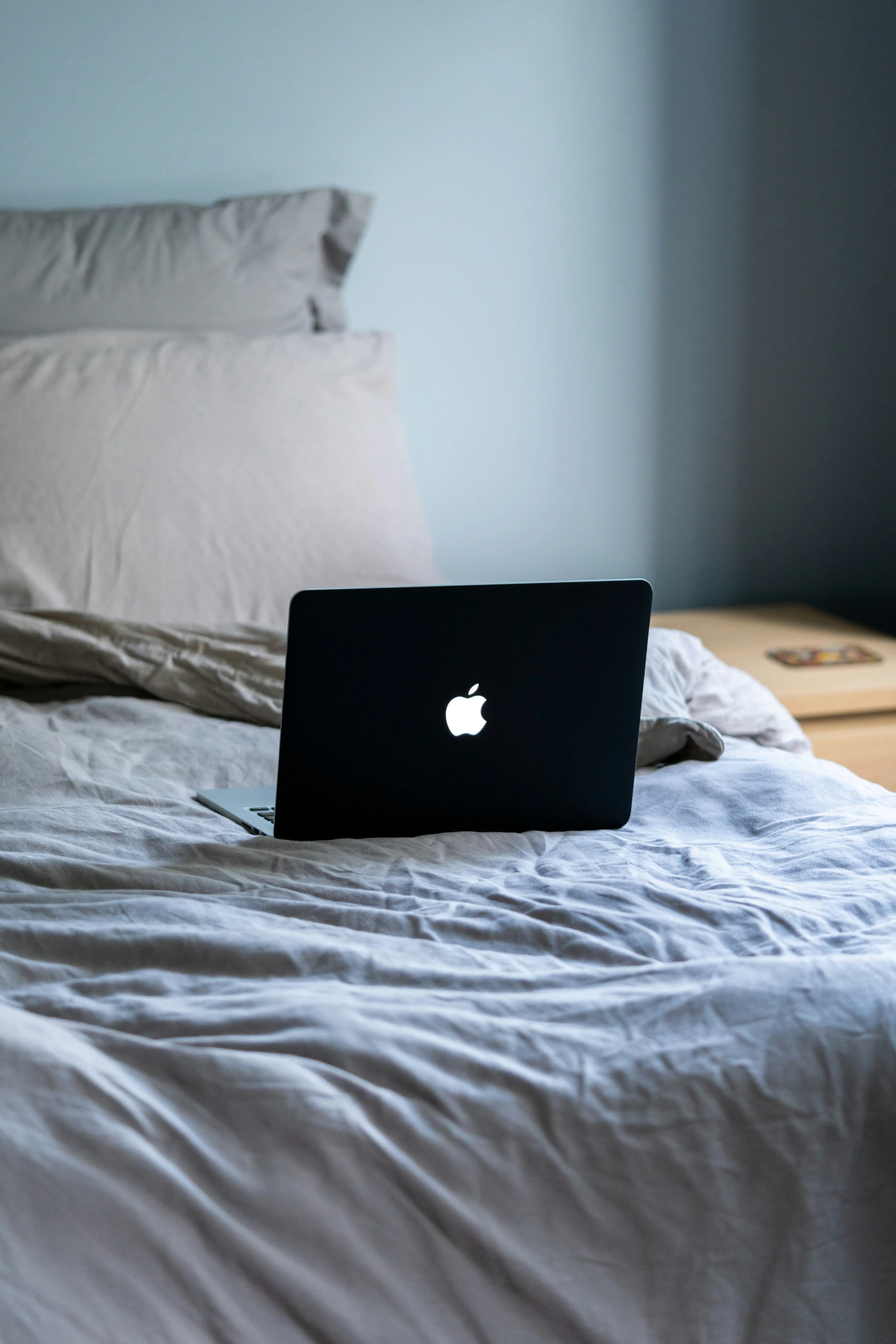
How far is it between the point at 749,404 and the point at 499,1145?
80.9 inches

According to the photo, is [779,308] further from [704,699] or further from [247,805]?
[247,805]

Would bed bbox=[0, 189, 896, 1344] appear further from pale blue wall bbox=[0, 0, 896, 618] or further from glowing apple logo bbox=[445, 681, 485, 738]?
pale blue wall bbox=[0, 0, 896, 618]

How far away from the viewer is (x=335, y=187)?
2.21m

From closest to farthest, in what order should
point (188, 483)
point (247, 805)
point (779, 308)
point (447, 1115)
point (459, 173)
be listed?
point (447, 1115) < point (247, 805) < point (188, 483) < point (459, 173) < point (779, 308)

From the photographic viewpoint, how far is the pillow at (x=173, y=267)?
1.91 meters

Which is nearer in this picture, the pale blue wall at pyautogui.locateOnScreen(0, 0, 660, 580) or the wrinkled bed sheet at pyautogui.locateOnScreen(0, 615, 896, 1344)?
the wrinkled bed sheet at pyautogui.locateOnScreen(0, 615, 896, 1344)

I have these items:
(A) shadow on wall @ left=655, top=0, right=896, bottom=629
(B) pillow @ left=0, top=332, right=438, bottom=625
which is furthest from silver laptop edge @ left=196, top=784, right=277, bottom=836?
(A) shadow on wall @ left=655, top=0, right=896, bottom=629

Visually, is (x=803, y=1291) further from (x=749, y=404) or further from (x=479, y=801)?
(x=749, y=404)

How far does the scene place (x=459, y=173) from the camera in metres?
A: 2.28

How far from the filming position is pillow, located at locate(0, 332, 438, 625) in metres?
1.66

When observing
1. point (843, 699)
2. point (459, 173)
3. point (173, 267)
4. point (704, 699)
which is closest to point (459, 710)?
point (704, 699)

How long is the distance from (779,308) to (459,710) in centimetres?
174

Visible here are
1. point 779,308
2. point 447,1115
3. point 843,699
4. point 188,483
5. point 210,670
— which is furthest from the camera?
point 779,308

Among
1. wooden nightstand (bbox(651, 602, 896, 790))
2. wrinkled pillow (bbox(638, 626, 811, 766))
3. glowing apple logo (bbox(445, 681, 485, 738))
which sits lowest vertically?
wooden nightstand (bbox(651, 602, 896, 790))
